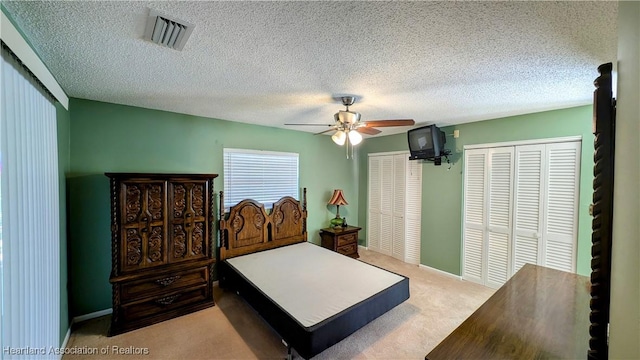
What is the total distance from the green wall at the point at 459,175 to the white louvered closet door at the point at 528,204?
0.26m

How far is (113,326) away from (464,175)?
4.74 metres

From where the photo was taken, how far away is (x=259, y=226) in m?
3.76

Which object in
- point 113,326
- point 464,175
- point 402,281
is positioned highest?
point 464,175

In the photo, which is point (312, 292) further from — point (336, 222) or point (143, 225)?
point (336, 222)

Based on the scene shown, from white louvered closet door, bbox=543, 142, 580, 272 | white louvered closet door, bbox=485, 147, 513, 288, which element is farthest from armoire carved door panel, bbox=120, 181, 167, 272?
white louvered closet door, bbox=543, 142, 580, 272

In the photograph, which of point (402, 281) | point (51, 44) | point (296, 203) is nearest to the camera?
point (51, 44)

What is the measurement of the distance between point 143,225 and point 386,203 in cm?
392

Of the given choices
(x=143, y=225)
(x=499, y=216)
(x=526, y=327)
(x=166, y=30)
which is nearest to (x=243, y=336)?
(x=143, y=225)

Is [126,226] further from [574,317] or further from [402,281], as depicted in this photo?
[574,317]

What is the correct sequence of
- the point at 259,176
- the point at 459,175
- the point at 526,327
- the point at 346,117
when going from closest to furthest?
the point at 526,327, the point at 346,117, the point at 459,175, the point at 259,176

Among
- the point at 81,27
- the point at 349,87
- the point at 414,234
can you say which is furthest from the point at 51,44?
the point at 414,234

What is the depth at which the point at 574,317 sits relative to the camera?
4.62 ft

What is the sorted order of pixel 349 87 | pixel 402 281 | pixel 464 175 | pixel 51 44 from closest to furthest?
1. pixel 51 44
2. pixel 349 87
3. pixel 402 281
4. pixel 464 175

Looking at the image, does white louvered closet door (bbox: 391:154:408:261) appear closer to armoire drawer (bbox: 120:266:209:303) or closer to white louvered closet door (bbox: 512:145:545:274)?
white louvered closet door (bbox: 512:145:545:274)
